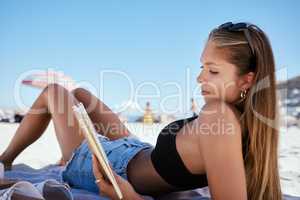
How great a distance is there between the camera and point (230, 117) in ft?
4.19

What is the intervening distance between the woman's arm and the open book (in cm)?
30

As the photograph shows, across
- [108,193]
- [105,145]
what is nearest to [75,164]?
[105,145]

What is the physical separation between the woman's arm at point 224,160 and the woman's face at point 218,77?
0.16 metres

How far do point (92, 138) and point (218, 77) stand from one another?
0.55 meters

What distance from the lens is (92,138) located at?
3.43 ft

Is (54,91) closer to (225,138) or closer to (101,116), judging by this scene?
(101,116)

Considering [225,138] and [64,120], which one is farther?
[64,120]

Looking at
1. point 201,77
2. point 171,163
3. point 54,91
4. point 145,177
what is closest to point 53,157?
point 54,91

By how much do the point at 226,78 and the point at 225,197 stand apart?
1.38 feet

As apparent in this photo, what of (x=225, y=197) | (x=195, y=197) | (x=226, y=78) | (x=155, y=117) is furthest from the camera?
(x=155, y=117)

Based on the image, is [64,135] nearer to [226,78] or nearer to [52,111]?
[52,111]

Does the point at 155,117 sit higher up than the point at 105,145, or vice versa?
the point at 105,145

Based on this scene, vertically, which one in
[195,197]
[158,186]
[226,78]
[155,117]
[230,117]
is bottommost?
[155,117]

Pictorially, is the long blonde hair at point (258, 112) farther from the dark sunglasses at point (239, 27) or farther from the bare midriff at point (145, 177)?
the bare midriff at point (145, 177)
